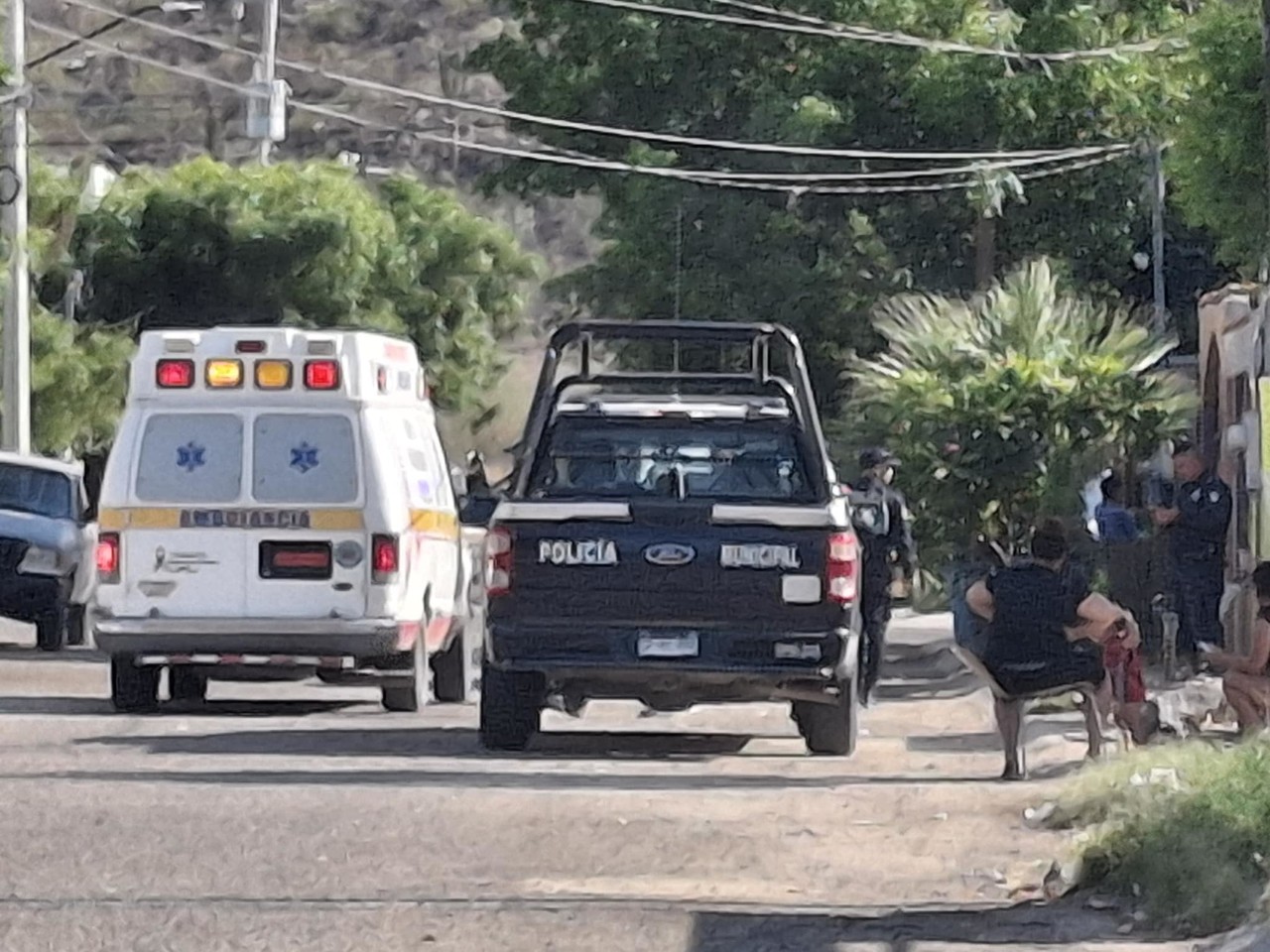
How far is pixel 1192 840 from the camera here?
10.9 meters

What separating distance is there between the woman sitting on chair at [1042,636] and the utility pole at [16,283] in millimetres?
19233

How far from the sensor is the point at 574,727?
734 inches

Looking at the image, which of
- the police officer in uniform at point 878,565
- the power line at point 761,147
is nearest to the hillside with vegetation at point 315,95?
the power line at point 761,147

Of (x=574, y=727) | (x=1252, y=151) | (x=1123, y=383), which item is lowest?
(x=574, y=727)

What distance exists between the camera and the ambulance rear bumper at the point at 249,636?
18.2 m

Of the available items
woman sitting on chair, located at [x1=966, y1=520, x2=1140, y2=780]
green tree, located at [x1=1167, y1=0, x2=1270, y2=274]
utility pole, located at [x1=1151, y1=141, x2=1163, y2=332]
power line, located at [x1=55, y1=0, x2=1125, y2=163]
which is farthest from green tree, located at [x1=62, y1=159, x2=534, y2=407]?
woman sitting on chair, located at [x1=966, y1=520, x2=1140, y2=780]

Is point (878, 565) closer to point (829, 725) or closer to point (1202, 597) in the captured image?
point (1202, 597)

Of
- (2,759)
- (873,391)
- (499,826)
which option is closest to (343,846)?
(499,826)

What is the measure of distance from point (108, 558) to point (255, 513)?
867 millimetres

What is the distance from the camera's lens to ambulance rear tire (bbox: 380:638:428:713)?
62.5 ft

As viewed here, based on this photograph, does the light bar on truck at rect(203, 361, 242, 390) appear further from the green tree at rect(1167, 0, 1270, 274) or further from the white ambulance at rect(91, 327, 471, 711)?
the green tree at rect(1167, 0, 1270, 274)

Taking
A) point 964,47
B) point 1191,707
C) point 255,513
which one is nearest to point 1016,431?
point 1191,707

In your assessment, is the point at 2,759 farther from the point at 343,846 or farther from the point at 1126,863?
the point at 1126,863

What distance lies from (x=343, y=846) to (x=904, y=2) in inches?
1106
